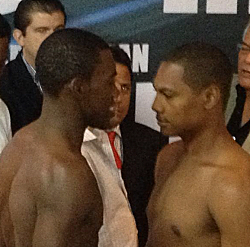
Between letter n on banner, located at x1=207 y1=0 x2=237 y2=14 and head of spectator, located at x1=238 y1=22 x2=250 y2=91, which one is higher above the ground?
letter n on banner, located at x1=207 y1=0 x2=237 y2=14

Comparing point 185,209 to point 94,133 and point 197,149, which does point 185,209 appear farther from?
point 94,133

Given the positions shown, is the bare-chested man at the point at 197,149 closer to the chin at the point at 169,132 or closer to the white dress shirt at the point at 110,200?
the chin at the point at 169,132

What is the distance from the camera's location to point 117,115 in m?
2.07

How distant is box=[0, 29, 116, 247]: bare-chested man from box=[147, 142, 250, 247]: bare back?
0.23 meters

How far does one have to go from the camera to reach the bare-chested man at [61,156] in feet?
4.35

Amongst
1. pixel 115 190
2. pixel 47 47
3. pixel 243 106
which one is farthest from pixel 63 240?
pixel 243 106

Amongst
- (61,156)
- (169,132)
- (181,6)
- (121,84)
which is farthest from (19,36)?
(61,156)

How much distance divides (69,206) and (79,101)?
0.23 m

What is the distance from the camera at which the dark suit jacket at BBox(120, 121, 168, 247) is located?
2.15 m

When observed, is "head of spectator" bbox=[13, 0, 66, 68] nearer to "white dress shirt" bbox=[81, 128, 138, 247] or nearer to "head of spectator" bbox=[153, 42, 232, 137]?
"white dress shirt" bbox=[81, 128, 138, 247]

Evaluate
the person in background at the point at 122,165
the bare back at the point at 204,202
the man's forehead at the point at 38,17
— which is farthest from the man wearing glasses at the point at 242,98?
the man's forehead at the point at 38,17

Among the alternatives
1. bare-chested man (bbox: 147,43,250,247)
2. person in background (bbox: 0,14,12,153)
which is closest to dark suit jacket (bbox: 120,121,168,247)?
person in background (bbox: 0,14,12,153)

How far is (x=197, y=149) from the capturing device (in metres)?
1.59

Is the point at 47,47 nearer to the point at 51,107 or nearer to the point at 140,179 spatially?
the point at 51,107
